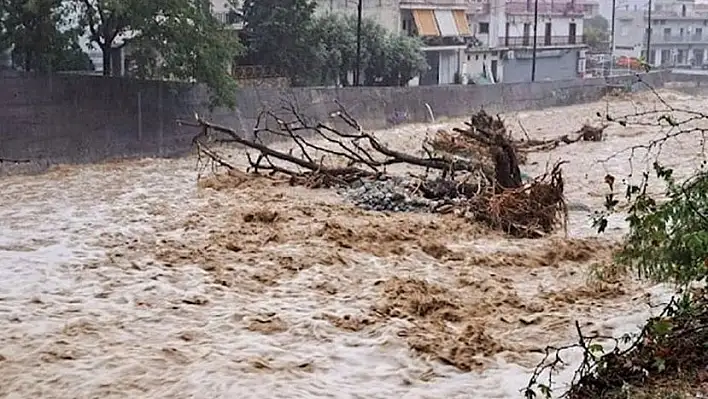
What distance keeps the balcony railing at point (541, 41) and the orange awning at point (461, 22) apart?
7.45ft

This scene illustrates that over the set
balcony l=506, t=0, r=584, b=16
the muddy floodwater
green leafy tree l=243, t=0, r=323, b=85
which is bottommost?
the muddy floodwater

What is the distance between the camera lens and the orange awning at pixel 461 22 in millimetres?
31484

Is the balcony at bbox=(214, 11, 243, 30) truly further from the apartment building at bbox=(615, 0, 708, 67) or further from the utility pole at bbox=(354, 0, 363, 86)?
the apartment building at bbox=(615, 0, 708, 67)

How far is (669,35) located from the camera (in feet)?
121

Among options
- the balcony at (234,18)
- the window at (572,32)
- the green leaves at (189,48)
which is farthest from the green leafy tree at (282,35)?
the window at (572,32)

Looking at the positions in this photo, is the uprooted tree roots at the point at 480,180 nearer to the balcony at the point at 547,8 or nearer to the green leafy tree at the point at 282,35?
the green leafy tree at the point at 282,35

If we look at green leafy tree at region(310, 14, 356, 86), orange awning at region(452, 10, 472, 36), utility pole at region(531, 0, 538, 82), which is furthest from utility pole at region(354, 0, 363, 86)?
utility pole at region(531, 0, 538, 82)

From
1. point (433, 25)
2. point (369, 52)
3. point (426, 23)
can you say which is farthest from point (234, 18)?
point (433, 25)

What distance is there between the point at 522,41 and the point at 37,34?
22.3 m

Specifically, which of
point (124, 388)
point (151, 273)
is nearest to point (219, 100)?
point (151, 273)

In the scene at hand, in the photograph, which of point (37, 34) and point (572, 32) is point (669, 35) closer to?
point (572, 32)

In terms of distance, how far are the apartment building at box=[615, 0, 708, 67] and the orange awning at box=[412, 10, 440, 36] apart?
952cm

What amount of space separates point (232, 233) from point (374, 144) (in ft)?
9.47

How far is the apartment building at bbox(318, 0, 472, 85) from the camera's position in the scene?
92.7ft
